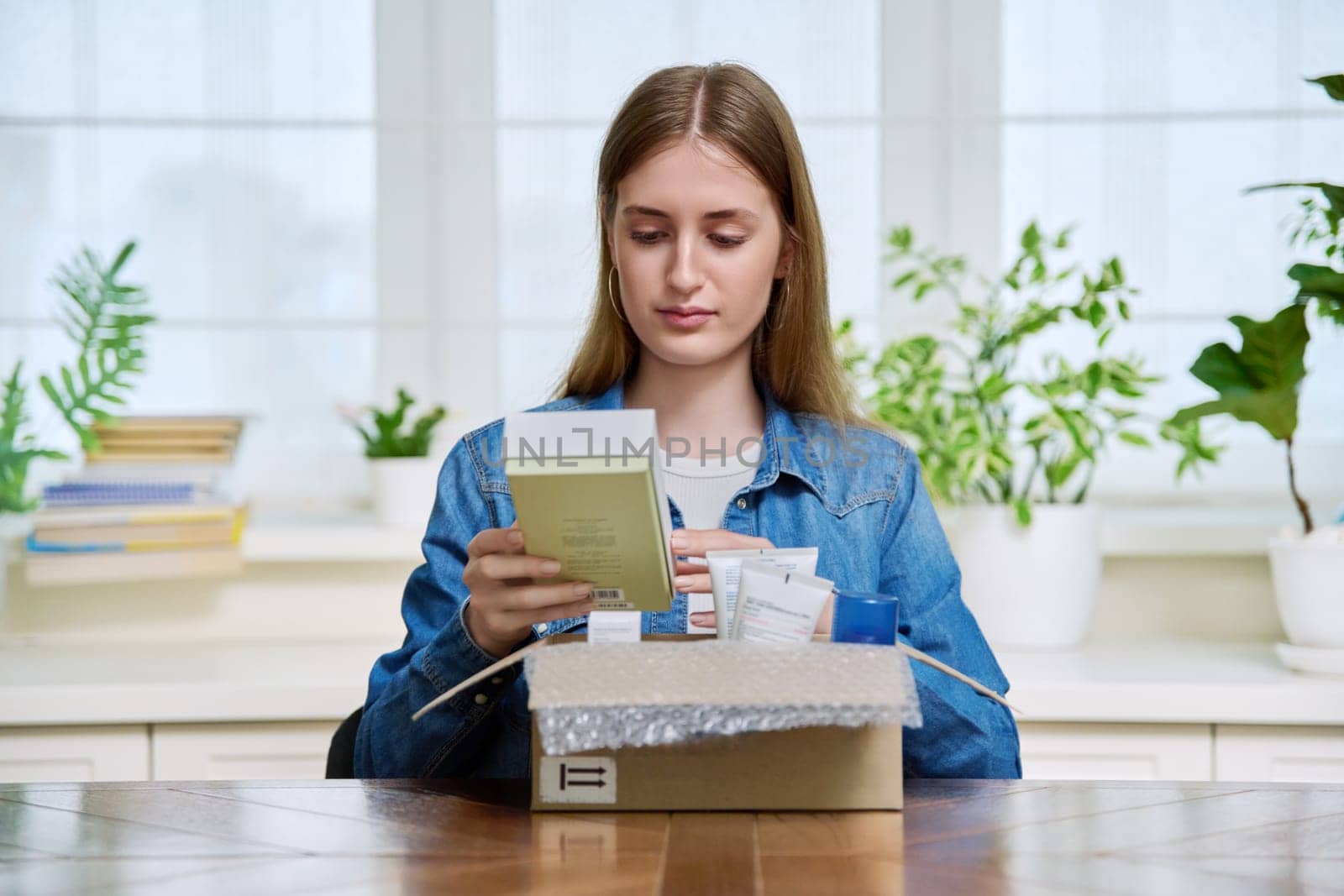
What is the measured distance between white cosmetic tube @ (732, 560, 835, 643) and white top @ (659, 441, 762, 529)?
1.38 feet

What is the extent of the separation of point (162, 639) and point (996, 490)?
4.37 ft

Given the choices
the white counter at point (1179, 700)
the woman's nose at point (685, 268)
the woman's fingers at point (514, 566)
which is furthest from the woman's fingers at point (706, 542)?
the white counter at point (1179, 700)

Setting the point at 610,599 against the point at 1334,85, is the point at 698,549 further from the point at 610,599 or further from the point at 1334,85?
the point at 1334,85

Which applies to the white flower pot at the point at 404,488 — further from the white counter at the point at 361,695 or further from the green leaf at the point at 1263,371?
the green leaf at the point at 1263,371

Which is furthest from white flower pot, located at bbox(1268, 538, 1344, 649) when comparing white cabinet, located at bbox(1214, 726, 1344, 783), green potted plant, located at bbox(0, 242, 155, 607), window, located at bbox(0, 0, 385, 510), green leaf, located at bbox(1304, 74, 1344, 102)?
green potted plant, located at bbox(0, 242, 155, 607)

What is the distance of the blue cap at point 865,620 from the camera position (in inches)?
34.5

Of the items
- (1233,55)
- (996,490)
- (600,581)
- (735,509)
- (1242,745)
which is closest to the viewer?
(600,581)

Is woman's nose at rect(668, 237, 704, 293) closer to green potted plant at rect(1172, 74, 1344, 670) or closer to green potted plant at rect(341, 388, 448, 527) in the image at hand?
green potted plant at rect(1172, 74, 1344, 670)

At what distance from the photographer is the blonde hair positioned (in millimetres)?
1254

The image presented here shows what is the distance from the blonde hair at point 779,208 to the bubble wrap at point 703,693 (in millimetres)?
585

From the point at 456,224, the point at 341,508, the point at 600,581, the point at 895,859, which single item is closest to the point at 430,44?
the point at 456,224

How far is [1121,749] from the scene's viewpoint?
171cm

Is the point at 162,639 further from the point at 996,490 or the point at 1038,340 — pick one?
the point at 1038,340

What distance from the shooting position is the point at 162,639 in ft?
6.86
